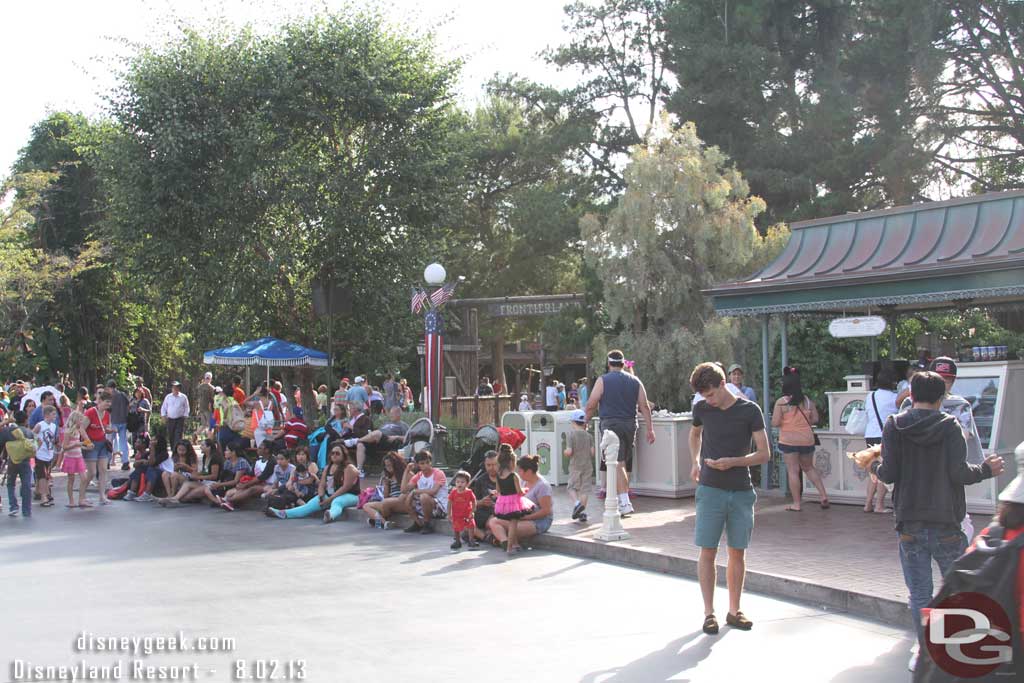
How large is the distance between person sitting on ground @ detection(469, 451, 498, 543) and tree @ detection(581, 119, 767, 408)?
51.0ft

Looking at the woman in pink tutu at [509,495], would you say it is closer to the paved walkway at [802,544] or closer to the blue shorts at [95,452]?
the paved walkway at [802,544]

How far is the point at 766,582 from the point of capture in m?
8.53

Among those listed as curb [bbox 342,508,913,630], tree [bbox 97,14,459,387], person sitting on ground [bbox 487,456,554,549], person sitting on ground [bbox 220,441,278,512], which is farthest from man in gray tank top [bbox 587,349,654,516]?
→ tree [bbox 97,14,459,387]

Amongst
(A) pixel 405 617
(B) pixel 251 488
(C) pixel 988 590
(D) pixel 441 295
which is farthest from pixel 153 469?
(C) pixel 988 590

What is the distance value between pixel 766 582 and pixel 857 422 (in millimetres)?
4791

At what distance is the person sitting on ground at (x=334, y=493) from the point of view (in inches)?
559

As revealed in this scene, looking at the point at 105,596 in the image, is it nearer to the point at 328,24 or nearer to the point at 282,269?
the point at 282,269

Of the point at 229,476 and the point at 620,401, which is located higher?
the point at 620,401

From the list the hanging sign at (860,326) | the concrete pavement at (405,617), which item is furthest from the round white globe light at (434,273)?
the hanging sign at (860,326)

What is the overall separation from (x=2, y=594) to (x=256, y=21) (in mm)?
20582

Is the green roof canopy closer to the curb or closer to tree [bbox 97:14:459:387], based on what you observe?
the curb

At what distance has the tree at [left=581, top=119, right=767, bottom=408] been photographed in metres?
28.1

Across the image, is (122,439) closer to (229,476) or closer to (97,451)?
(97,451)

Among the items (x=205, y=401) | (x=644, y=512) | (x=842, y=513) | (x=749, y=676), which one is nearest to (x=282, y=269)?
(x=205, y=401)
